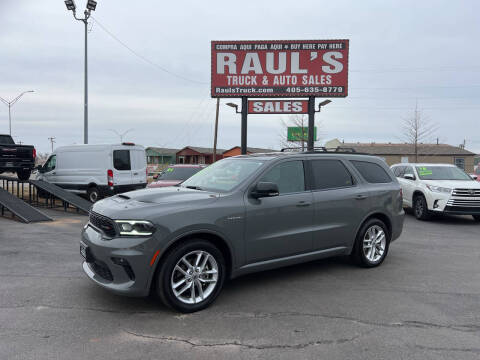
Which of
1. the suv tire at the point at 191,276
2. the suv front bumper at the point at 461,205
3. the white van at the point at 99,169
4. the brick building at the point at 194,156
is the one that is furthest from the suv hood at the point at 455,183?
the brick building at the point at 194,156

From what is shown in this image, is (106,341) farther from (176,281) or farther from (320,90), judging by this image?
(320,90)

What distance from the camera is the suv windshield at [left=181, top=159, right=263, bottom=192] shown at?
15.8 feet

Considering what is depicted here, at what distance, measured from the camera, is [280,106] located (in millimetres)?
16609

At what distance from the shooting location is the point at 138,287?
12.4 ft

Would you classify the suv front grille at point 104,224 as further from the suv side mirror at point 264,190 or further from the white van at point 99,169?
the white van at point 99,169

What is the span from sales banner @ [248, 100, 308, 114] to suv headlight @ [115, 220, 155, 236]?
13355 millimetres

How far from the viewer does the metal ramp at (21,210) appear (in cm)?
992

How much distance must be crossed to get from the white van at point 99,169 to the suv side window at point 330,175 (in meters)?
10.3

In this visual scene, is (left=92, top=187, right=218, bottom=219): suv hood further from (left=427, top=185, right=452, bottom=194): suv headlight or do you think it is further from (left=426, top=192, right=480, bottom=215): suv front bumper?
(left=427, top=185, right=452, bottom=194): suv headlight

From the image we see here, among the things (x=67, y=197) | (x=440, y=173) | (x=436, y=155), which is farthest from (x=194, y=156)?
(x=440, y=173)

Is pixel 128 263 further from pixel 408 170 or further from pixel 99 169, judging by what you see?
pixel 99 169

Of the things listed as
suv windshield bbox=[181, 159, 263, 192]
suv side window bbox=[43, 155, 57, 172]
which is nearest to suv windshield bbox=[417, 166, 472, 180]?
suv windshield bbox=[181, 159, 263, 192]

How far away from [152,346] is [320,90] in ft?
47.7

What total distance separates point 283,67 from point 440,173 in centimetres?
775
